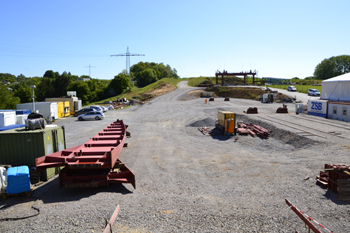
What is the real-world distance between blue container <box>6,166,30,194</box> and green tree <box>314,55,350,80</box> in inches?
5781

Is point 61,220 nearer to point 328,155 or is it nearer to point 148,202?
point 148,202

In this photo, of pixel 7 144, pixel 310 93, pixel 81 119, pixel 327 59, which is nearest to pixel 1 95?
pixel 81 119

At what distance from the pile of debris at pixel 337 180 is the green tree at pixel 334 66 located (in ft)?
457

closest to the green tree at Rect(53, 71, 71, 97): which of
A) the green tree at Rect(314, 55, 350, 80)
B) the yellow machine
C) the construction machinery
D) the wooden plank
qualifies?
the construction machinery

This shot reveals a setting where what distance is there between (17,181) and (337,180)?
12.1m

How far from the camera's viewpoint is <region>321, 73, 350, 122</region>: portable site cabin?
96.4 feet

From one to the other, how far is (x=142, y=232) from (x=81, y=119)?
103ft

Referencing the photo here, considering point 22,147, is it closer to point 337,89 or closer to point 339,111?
point 339,111

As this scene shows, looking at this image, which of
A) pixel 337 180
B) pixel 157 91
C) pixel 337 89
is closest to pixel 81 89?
pixel 157 91

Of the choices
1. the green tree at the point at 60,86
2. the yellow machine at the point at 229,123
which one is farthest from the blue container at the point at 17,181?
the green tree at the point at 60,86

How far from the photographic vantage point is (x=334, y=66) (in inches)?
5049

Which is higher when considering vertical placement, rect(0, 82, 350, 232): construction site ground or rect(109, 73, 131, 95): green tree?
rect(109, 73, 131, 95): green tree

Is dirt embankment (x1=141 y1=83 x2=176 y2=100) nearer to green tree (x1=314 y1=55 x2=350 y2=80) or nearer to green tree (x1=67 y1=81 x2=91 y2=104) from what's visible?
green tree (x1=67 y1=81 x2=91 y2=104)

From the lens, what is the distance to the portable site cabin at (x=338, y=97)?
1157 inches
